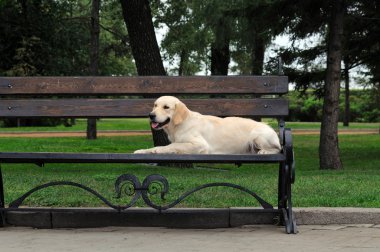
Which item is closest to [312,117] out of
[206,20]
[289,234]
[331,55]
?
[206,20]

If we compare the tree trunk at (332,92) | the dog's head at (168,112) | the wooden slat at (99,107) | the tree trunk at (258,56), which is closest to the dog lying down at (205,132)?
the dog's head at (168,112)

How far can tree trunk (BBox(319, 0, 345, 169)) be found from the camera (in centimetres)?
1359

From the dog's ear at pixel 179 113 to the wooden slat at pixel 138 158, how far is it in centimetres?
52

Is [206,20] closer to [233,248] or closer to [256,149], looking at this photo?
[256,149]

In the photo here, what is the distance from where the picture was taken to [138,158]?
591 centimetres

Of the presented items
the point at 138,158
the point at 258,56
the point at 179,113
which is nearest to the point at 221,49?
the point at 258,56

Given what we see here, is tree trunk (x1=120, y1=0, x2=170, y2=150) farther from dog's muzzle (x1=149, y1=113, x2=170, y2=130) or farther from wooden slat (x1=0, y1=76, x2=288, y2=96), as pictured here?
dog's muzzle (x1=149, y1=113, x2=170, y2=130)

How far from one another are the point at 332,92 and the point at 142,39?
3912 mm

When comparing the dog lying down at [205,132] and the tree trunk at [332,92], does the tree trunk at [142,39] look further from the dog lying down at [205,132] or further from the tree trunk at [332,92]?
the dog lying down at [205,132]

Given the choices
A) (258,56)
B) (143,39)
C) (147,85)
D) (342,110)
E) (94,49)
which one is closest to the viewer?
(147,85)

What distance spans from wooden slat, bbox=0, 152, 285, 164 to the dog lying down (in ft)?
1.02

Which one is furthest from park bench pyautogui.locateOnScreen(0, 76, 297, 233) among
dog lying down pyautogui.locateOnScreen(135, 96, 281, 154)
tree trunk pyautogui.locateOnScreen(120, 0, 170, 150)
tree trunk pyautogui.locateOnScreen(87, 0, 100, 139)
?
tree trunk pyautogui.locateOnScreen(87, 0, 100, 139)

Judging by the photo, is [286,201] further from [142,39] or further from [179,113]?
[142,39]

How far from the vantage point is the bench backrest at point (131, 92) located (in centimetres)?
682
